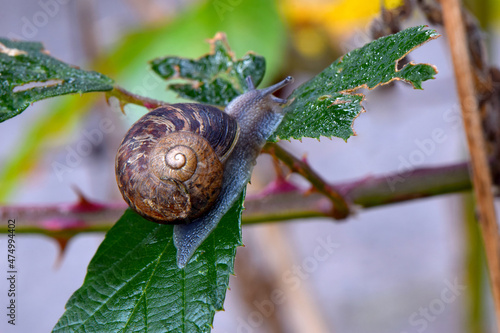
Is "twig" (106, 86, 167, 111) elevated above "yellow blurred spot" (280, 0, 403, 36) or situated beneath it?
situated beneath

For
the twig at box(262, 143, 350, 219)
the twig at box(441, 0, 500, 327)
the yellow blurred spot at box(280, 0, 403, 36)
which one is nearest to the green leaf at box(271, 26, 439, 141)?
the twig at box(262, 143, 350, 219)

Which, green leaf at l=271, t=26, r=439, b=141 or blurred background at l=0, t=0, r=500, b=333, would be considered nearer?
green leaf at l=271, t=26, r=439, b=141

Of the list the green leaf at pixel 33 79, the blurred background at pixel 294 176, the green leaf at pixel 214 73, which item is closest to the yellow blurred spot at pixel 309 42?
the blurred background at pixel 294 176

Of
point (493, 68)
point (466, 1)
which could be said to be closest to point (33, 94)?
point (493, 68)

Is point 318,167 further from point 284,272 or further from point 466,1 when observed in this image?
point 466,1

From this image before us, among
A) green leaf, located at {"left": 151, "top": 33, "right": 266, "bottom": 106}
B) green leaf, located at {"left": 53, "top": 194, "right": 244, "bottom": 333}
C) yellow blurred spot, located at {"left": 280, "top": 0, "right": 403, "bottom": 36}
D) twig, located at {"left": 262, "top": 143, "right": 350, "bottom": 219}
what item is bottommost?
green leaf, located at {"left": 53, "top": 194, "right": 244, "bottom": 333}

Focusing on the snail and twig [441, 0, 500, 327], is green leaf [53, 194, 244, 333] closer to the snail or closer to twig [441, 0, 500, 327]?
the snail

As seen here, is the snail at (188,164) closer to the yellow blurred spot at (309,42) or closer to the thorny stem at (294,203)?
the thorny stem at (294,203)
